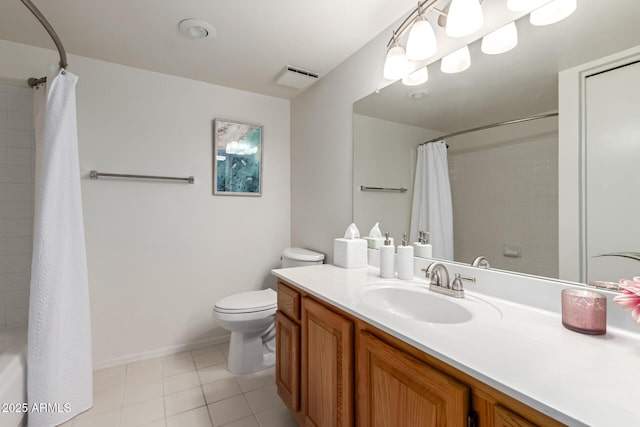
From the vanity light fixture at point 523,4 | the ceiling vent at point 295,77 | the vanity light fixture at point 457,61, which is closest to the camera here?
the vanity light fixture at point 523,4

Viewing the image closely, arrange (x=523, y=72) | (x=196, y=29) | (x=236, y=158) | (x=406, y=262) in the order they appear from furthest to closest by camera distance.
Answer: (x=236, y=158) → (x=196, y=29) → (x=406, y=262) → (x=523, y=72)

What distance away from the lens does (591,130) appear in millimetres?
916

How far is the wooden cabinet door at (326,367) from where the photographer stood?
3.39ft

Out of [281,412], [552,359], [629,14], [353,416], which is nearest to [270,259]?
[281,412]

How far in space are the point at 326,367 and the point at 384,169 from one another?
44.3 inches

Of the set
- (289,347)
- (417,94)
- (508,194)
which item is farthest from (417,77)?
(289,347)

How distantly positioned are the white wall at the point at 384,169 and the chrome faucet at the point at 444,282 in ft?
1.29

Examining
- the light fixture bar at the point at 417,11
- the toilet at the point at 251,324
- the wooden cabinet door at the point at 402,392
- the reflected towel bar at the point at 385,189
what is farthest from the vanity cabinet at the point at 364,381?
the light fixture bar at the point at 417,11

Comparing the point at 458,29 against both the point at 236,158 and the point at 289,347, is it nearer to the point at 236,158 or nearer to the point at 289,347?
the point at 289,347

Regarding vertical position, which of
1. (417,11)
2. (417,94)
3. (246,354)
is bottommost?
(246,354)

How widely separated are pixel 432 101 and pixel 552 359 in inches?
46.9

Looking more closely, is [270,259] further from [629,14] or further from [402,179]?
[629,14]

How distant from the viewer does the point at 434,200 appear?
1.46m

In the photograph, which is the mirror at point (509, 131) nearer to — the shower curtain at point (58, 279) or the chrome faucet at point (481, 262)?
the chrome faucet at point (481, 262)
